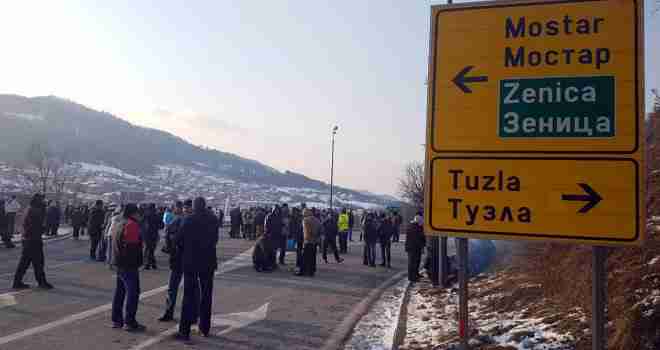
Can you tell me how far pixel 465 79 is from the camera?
12.0 feet

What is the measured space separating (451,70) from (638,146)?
1.20 meters

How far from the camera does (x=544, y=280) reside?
8922 millimetres

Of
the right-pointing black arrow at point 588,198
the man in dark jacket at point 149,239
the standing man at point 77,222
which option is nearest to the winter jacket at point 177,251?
the right-pointing black arrow at point 588,198

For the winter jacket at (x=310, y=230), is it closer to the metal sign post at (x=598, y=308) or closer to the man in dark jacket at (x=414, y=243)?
the man in dark jacket at (x=414, y=243)

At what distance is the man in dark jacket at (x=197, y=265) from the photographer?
24.7 feet

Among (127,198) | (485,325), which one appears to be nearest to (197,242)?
(485,325)

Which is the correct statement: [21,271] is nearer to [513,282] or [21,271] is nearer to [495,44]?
[513,282]

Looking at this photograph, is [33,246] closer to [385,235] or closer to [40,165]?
[385,235]

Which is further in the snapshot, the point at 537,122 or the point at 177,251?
the point at 177,251

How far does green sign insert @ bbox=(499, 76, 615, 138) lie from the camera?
11.0ft

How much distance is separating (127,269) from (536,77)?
6.46 meters

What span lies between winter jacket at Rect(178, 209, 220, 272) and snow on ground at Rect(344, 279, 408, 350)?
2.24 meters

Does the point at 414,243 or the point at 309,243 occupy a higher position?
the point at 414,243

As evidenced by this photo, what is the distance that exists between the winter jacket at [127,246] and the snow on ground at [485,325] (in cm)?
400
